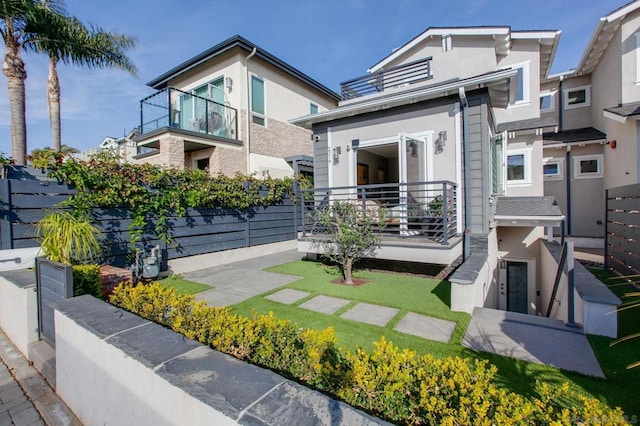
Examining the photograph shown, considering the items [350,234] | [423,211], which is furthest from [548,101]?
[350,234]

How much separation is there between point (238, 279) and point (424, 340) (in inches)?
172

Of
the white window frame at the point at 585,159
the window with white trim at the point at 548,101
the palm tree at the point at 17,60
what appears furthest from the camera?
the window with white trim at the point at 548,101

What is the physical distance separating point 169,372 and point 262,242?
26.1ft

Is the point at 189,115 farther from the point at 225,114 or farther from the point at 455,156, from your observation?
the point at 455,156

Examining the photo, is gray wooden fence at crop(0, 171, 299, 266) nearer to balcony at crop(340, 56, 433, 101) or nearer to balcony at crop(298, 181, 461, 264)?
balcony at crop(298, 181, 461, 264)

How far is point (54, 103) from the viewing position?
12.1 metres

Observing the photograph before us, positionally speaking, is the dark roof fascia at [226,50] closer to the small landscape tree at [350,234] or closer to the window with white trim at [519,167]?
the small landscape tree at [350,234]

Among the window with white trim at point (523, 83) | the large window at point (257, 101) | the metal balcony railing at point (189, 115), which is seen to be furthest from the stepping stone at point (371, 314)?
the window with white trim at point (523, 83)

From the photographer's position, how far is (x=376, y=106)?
8.04 m

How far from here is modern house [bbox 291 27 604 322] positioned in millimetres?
6773

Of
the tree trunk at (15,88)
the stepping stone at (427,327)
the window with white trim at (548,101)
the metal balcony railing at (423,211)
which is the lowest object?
the stepping stone at (427,327)

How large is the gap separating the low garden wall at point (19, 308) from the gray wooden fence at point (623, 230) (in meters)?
9.55

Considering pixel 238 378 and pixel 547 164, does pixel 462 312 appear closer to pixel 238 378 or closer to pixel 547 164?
pixel 238 378

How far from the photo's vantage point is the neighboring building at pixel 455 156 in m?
6.86
